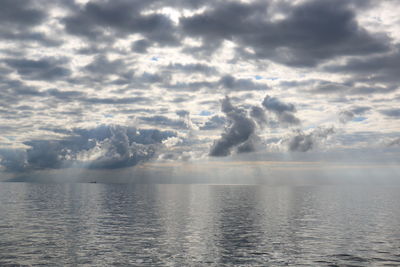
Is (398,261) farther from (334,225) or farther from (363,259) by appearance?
(334,225)

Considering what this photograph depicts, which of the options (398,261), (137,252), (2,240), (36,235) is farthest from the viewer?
(36,235)

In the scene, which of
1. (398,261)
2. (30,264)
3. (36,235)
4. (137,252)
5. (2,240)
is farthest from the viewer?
(36,235)

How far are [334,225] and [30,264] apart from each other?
63023mm

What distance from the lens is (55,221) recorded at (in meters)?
84.6

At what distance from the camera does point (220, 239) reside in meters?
61.7

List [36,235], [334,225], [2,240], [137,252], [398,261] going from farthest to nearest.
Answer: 1. [334,225]
2. [36,235]
3. [2,240]
4. [137,252]
5. [398,261]

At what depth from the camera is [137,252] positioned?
167 feet

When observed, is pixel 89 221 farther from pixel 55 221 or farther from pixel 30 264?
pixel 30 264

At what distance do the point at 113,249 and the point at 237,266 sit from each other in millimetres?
19317

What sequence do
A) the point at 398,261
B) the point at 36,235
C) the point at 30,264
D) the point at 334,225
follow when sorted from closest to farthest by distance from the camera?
1. the point at 30,264
2. the point at 398,261
3. the point at 36,235
4. the point at 334,225

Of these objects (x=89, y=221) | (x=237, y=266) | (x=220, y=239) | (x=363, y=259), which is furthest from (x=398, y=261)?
(x=89, y=221)

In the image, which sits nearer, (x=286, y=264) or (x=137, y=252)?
(x=286, y=264)

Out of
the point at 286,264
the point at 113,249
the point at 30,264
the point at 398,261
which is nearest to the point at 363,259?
the point at 398,261

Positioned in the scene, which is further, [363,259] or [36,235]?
[36,235]
